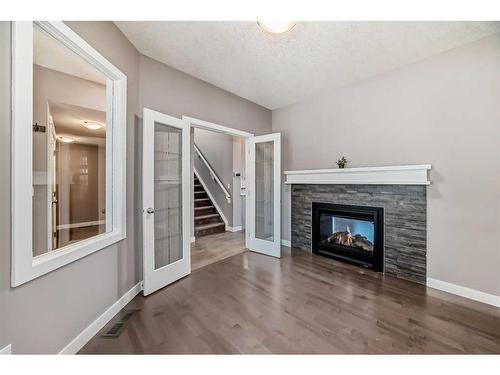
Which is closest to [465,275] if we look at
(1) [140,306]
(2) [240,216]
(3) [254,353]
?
(3) [254,353]

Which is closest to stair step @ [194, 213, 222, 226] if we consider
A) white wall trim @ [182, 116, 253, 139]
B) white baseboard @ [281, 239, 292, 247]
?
white baseboard @ [281, 239, 292, 247]

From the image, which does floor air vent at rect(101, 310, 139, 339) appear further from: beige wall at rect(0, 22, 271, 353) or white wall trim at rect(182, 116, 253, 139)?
white wall trim at rect(182, 116, 253, 139)

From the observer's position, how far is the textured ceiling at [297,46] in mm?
1983

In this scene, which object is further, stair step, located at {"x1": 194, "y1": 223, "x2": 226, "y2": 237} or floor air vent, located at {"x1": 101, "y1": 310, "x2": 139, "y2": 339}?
stair step, located at {"x1": 194, "y1": 223, "x2": 226, "y2": 237}

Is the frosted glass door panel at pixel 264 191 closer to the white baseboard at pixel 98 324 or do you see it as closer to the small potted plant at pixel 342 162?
the small potted plant at pixel 342 162

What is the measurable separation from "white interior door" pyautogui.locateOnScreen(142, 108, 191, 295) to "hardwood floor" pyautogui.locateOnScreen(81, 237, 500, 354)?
0.76 ft

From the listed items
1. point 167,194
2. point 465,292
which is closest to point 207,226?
point 167,194

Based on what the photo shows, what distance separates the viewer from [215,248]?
13.1 ft

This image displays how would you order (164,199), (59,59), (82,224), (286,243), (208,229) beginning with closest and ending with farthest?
(59,59) → (82,224) → (164,199) → (286,243) → (208,229)

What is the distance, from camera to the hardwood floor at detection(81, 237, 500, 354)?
5.12 feet

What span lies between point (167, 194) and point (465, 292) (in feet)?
11.5

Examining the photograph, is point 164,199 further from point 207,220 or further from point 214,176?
point 214,176

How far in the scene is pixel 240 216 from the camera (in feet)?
18.1
